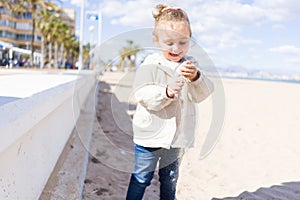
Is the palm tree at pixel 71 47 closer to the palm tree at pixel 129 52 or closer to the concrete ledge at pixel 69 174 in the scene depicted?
the concrete ledge at pixel 69 174

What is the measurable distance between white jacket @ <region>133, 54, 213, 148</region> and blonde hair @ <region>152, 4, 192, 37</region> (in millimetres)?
229

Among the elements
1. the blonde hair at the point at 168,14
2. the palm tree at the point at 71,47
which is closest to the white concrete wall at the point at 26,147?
the blonde hair at the point at 168,14

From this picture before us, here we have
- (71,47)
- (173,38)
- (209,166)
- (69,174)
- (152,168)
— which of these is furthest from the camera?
(71,47)

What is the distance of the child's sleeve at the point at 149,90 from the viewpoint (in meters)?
2.02

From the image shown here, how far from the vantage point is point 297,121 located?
9.47m

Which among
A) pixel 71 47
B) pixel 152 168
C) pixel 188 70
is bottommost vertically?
pixel 152 168

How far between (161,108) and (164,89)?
12cm

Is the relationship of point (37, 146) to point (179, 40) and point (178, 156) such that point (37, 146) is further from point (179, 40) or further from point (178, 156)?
point (179, 40)

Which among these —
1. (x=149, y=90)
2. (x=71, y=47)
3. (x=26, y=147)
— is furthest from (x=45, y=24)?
(x=149, y=90)

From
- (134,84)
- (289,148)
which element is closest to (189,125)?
(134,84)

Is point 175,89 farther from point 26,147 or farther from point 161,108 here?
point 26,147

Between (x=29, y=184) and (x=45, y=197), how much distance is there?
48 cm

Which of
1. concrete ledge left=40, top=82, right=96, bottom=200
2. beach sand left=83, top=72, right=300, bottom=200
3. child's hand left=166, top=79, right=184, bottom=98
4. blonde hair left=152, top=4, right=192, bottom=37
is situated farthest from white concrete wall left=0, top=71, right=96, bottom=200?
blonde hair left=152, top=4, right=192, bottom=37

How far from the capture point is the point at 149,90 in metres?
2.06
